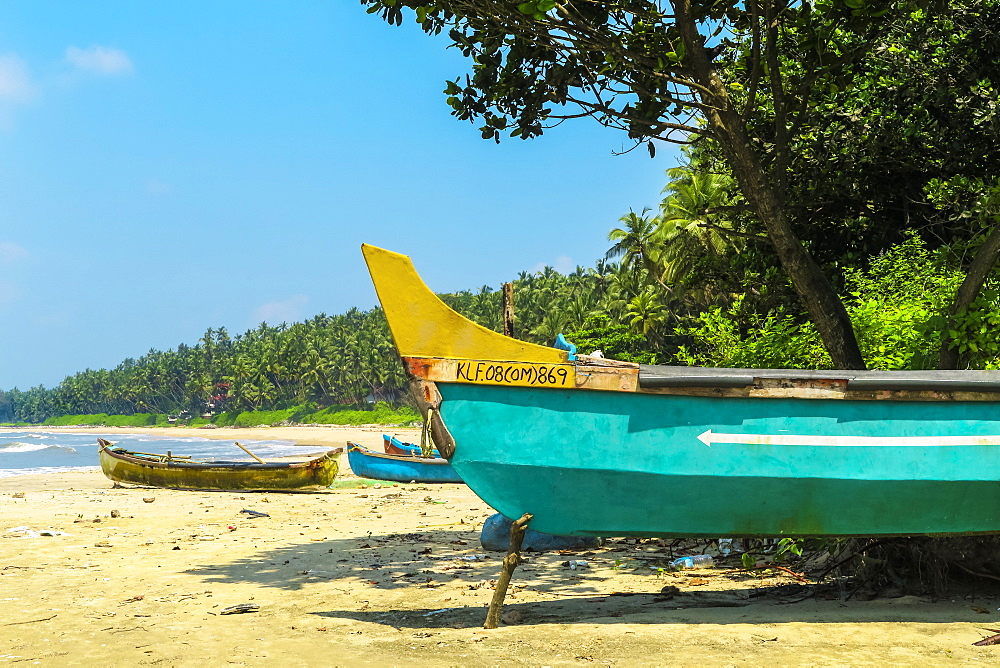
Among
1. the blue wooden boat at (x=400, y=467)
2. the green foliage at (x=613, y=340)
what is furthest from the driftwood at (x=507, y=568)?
the green foliage at (x=613, y=340)

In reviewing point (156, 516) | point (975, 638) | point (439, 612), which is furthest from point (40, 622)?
point (156, 516)

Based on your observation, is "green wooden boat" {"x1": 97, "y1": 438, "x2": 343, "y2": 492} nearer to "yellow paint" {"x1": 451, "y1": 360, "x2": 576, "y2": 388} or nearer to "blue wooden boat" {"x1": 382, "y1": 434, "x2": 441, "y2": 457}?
"blue wooden boat" {"x1": 382, "y1": 434, "x2": 441, "y2": 457}

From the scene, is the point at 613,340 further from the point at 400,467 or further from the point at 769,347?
the point at 769,347

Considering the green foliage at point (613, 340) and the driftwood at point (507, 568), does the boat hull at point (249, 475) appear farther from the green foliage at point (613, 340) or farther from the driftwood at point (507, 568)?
the green foliage at point (613, 340)

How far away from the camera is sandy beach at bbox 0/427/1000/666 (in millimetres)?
5152

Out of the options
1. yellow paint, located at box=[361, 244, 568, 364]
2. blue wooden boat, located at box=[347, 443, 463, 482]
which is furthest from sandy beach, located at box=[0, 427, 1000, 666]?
blue wooden boat, located at box=[347, 443, 463, 482]

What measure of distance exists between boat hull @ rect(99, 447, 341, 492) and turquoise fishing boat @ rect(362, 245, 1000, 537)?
48.4ft

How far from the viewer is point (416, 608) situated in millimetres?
6746

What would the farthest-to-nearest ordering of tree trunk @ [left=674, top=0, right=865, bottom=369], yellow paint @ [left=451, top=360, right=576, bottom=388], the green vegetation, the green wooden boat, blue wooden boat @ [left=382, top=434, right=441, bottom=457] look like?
the green vegetation
blue wooden boat @ [left=382, top=434, right=441, bottom=457]
the green wooden boat
tree trunk @ [left=674, top=0, right=865, bottom=369]
yellow paint @ [left=451, top=360, right=576, bottom=388]

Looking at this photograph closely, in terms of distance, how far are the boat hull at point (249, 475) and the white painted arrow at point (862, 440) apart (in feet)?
51.5

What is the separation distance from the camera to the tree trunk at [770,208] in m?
7.83

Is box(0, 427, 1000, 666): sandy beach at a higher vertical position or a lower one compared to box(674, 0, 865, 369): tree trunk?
lower

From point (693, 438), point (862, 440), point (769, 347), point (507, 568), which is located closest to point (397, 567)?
point (507, 568)

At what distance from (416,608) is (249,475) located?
551 inches
